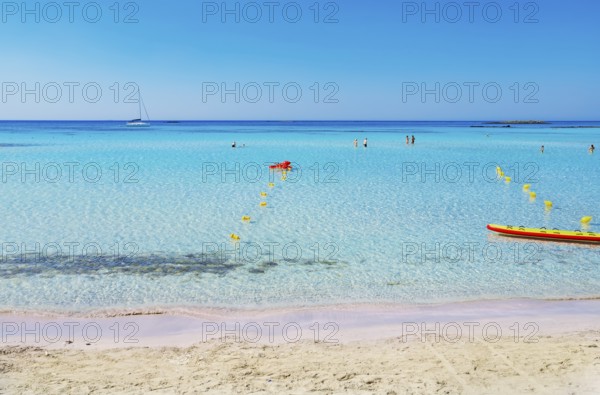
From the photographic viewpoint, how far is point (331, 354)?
6.27 metres

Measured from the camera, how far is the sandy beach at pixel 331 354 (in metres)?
5.29

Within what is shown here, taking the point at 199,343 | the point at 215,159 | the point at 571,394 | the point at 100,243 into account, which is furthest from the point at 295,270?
the point at 215,159

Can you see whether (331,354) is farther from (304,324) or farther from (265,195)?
(265,195)

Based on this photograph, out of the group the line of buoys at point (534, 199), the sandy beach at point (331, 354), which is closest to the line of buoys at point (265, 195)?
the sandy beach at point (331, 354)

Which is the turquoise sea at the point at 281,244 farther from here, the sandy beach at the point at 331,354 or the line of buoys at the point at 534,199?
the sandy beach at the point at 331,354

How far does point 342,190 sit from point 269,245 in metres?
8.98

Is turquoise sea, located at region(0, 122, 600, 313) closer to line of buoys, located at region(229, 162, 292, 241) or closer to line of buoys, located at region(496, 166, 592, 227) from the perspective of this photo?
line of buoys, located at region(229, 162, 292, 241)

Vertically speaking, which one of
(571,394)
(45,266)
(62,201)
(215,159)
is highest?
(215,159)

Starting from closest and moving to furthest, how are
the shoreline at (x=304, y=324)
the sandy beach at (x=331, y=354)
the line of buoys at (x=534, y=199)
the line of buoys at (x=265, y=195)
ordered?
the sandy beach at (x=331, y=354) < the shoreline at (x=304, y=324) < the line of buoys at (x=265, y=195) < the line of buoys at (x=534, y=199)

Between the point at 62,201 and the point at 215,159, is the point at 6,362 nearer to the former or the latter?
the point at 62,201

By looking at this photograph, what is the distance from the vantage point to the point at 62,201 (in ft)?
56.3

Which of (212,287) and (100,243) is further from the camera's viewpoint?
(100,243)

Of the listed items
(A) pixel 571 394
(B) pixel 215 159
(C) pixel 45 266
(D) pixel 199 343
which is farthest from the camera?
(B) pixel 215 159

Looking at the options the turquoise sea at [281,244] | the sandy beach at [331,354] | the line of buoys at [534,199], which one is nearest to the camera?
the sandy beach at [331,354]
